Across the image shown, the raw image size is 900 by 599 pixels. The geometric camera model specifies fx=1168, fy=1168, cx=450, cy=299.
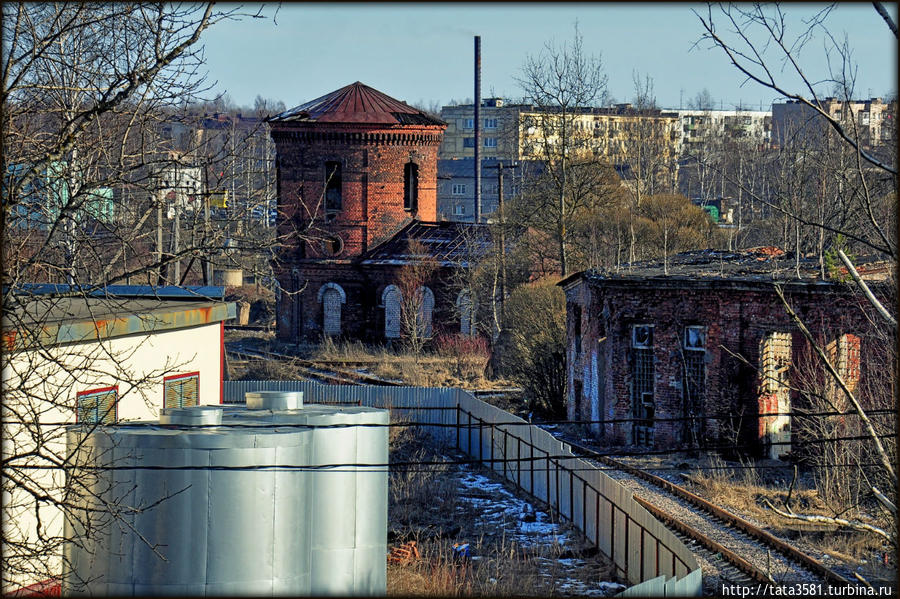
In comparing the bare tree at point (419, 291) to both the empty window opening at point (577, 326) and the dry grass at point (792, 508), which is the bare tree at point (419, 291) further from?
the dry grass at point (792, 508)

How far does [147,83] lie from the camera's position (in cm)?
994

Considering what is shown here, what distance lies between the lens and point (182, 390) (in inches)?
659

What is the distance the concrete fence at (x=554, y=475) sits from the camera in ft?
46.2

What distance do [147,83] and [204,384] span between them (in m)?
8.10

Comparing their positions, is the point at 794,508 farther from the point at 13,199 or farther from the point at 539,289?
the point at 539,289

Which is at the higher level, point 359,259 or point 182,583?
point 359,259

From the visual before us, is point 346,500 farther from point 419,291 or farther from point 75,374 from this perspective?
point 419,291

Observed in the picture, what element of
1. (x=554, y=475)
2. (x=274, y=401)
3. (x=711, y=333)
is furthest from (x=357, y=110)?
(x=274, y=401)

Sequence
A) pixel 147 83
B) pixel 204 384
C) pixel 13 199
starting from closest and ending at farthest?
pixel 13 199, pixel 147 83, pixel 204 384

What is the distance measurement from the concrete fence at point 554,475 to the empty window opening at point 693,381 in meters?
3.65

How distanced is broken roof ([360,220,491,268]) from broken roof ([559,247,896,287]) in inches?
442

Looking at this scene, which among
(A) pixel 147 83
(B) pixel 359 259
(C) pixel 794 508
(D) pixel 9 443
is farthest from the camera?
(B) pixel 359 259

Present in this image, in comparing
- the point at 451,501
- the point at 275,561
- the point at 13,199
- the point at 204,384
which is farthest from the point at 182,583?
the point at 451,501

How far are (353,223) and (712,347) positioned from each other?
20.4m
